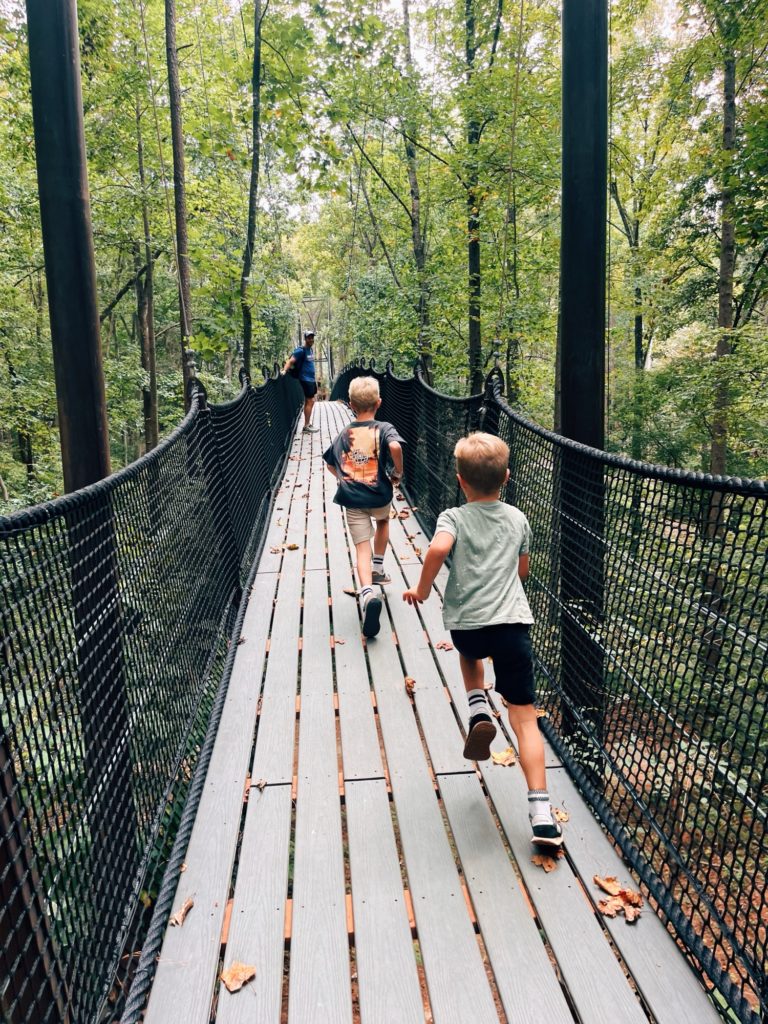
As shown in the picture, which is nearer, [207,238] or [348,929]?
[348,929]

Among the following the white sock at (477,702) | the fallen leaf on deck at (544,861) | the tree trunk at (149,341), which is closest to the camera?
the fallen leaf on deck at (544,861)

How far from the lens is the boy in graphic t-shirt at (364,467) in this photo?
4.17 m

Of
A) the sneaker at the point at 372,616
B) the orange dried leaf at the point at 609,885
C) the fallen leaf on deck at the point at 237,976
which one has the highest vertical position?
the sneaker at the point at 372,616

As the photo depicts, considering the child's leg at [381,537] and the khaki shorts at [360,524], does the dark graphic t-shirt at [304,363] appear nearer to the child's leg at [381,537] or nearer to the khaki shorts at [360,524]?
the child's leg at [381,537]

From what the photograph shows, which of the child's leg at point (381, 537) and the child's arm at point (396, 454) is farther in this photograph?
the child's leg at point (381, 537)

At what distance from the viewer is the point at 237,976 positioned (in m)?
1.87

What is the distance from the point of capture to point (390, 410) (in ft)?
29.6

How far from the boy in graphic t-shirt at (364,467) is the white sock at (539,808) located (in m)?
1.96

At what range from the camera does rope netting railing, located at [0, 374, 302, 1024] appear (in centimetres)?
154

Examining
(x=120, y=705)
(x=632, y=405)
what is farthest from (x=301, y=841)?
(x=632, y=405)

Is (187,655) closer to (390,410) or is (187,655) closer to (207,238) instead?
(390,410)

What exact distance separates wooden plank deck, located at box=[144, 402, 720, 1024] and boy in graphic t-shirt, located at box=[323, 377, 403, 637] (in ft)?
3.29

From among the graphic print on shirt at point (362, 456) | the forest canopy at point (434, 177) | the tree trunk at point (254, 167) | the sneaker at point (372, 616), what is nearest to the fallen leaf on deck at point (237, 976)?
the sneaker at point (372, 616)

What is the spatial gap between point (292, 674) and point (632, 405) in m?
15.8
